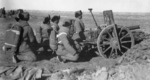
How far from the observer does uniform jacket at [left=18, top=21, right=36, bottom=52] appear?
6157 millimetres

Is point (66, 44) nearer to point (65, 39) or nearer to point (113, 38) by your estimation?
point (65, 39)

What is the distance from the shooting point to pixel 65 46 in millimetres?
5918

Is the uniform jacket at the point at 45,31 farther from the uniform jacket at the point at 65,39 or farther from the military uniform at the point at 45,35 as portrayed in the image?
the uniform jacket at the point at 65,39

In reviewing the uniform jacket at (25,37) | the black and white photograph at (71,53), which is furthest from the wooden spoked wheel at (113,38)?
the uniform jacket at (25,37)

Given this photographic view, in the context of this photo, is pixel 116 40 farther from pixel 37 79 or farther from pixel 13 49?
pixel 13 49

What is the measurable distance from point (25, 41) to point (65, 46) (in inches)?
56.3

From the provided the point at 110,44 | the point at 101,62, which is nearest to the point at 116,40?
the point at 110,44

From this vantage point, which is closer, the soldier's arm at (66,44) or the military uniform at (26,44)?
the soldier's arm at (66,44)

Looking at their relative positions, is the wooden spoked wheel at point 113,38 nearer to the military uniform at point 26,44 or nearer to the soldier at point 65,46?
the soldier at point 65,46

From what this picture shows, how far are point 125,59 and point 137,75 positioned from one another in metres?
0.84

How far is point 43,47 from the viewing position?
7.09 meters

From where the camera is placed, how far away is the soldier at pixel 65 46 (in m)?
5.84

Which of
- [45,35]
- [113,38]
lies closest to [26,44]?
[45,35]

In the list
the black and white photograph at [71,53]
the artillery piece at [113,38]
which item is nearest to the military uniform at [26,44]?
the black and white photograph at [71,53]
